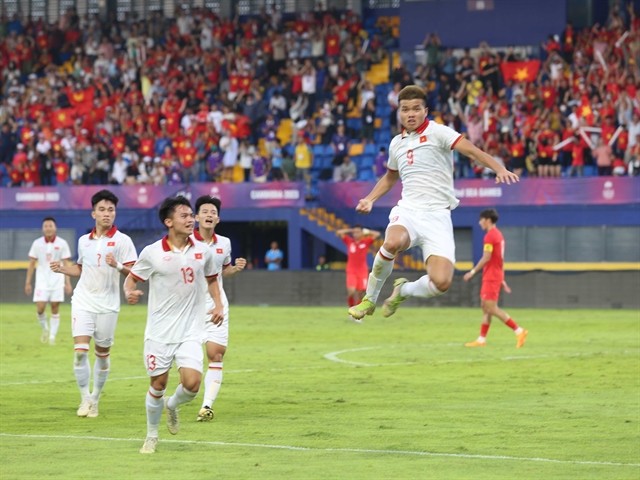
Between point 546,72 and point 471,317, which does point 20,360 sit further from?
point 546,72

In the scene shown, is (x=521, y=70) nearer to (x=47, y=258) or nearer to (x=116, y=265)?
(x=47, y=258)

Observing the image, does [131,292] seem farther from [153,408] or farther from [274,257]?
[274,257]

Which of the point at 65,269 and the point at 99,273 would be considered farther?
the point at 99,273

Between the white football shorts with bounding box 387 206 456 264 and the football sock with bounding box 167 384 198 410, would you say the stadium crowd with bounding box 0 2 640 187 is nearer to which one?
the white football shorts with bounding box 387 206 456 264

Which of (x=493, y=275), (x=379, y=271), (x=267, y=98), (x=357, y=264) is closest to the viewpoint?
(x=379, y=271)

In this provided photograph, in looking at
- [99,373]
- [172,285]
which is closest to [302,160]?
[99,373]

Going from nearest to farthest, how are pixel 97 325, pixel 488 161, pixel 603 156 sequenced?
1. pixel 488 161
2. pixel 97 325
3. pixel 603 156

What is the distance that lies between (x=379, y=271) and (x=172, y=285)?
196cm

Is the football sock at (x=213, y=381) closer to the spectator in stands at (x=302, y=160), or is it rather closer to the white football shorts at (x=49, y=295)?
the white football shorts at (x=49, y=295)

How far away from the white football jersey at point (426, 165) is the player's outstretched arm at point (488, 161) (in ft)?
1.12

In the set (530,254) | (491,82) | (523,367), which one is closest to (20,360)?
(523,367)

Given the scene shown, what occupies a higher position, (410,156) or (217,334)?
(410,156)

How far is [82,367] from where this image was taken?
16172 mm

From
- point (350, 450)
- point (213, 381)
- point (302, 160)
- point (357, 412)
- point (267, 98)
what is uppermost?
point (267, 98)
